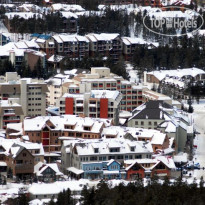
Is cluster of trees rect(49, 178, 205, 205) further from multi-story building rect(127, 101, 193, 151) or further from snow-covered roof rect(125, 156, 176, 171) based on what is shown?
multi-story building rect(127, 101, 193, 151)

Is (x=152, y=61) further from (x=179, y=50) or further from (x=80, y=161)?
(x=80, y=161)

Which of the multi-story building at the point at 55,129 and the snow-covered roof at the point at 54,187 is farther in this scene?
the multi-story building at the point at 55,129

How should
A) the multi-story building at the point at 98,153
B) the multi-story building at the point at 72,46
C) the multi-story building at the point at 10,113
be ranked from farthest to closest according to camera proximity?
the multi-story building at the point at 72,46
the multi-story building at the point at 10,113
the multi-story building at the point at 98,153

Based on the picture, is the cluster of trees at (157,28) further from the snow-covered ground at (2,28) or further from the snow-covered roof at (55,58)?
the snow-covered roof at (55,58)

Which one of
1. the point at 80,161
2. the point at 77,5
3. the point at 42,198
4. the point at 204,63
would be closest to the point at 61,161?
the point at 80,161

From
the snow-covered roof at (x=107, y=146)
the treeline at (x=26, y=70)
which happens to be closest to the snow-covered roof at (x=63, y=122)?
the snow-covered roof at (x=107, y=146)

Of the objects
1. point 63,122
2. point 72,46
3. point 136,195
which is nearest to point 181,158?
point 63,122

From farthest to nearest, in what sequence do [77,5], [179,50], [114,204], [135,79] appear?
[77,5] → [179,50] → [135,79] → [114,204]
